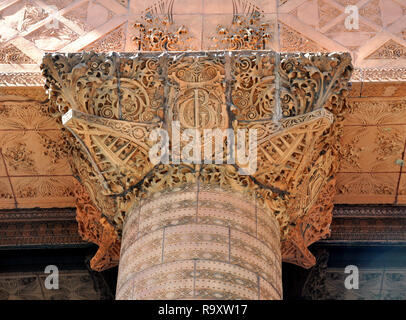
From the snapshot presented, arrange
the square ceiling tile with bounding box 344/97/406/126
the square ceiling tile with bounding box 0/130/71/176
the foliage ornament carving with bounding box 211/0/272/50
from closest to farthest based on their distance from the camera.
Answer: the square ceiling tile with bounding box 344/97/406/126
the foliage ornament carving with bounding box 211/0/272/50
the square ceiling tile with bounding box 0/130/71/176

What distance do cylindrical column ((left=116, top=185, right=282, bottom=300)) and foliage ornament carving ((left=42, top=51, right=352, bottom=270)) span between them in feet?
0.73

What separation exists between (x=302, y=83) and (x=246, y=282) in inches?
82.1

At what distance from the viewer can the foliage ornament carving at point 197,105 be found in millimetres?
9016

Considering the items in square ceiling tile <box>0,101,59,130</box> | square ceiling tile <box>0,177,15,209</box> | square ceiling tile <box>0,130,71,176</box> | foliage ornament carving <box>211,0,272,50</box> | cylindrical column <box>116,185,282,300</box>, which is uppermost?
foliage ornament carving <box>211,0,272,50</box>

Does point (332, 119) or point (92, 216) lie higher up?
point (332, 119)

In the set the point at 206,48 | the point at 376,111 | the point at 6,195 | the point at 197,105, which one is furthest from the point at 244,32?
the point at 6,195

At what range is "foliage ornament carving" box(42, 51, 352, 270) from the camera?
355 inches

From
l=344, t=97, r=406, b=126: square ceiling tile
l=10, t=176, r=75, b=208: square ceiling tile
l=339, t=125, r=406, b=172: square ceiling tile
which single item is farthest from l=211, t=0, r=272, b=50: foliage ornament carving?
l=10, t=176, r=75, b=208: square ceiling tile

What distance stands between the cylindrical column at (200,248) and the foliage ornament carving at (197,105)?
0.22 m

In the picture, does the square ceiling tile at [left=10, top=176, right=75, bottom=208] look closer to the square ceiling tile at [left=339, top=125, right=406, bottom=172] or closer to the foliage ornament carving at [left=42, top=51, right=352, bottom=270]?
the foliage ornament carving at [left=42, top=51, right=352, bottom=270]

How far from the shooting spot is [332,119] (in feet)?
29.9

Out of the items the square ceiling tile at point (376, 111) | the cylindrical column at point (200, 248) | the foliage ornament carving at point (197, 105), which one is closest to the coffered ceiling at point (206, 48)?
the square ceiling tile at point (376, 111)

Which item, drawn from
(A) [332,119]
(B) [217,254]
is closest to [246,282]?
(B) [217,254]

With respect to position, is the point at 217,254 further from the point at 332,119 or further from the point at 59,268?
the point at 59,268
